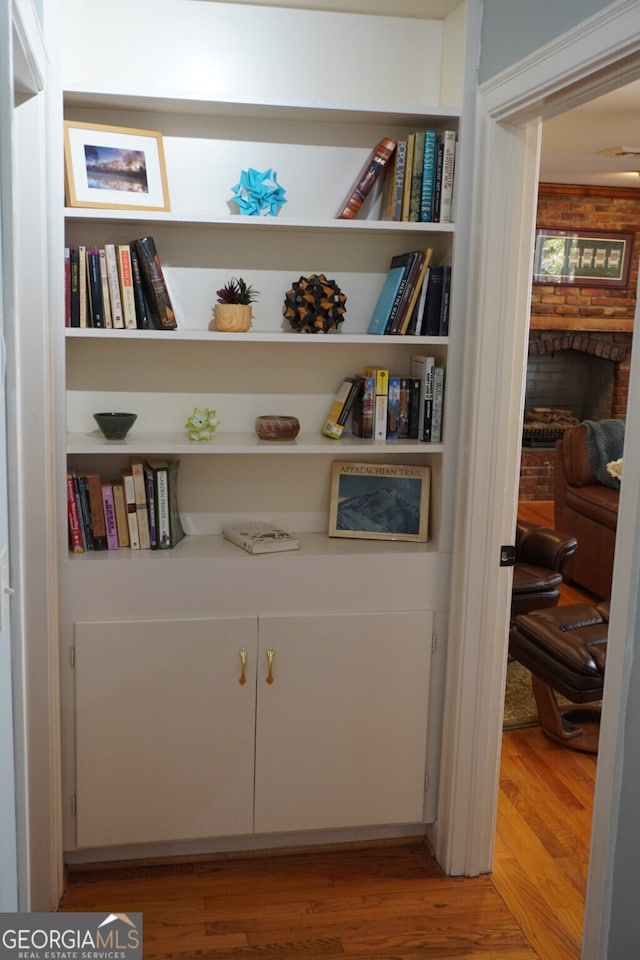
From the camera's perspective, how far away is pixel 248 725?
8.54 ft

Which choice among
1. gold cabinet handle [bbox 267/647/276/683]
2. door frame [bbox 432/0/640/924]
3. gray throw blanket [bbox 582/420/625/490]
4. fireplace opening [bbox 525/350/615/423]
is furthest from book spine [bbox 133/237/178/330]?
fireplace opening [bbox 525/350/615/423]

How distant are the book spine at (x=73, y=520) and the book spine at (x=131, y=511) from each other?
0.13m

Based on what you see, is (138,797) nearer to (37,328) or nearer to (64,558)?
(64,558)

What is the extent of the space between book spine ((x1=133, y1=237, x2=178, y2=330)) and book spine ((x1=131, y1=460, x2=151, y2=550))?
39cm

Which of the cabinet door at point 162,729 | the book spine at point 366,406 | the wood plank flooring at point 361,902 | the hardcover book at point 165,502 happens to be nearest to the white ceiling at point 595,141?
the book spine at point 366,406

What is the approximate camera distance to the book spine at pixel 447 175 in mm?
2480

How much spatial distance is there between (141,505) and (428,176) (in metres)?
1.18

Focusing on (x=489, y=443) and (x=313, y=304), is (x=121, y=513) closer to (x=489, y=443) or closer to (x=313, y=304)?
(x=313, y=304)

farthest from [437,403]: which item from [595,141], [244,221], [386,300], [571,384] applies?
[571,384]

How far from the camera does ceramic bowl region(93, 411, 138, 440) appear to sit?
2449 millimetres

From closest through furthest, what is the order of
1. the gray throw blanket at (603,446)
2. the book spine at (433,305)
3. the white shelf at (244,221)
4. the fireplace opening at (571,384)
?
1. the white shelf at (244,221)
2. the book spine at (433,305)
3. the gray throw blanket at (603,446)
4. the fireplace opening at (571,384)

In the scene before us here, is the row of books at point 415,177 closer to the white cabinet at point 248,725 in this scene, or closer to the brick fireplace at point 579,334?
the white cabinet at point 248,725

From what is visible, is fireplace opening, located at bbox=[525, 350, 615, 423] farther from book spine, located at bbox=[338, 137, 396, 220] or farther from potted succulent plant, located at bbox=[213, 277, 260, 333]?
potted succulent plant, located at bbox=[213, 277, 260, 333]

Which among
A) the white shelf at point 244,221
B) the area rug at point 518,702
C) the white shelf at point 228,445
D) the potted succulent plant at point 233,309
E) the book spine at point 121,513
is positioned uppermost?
the white shelf at point 244,221
